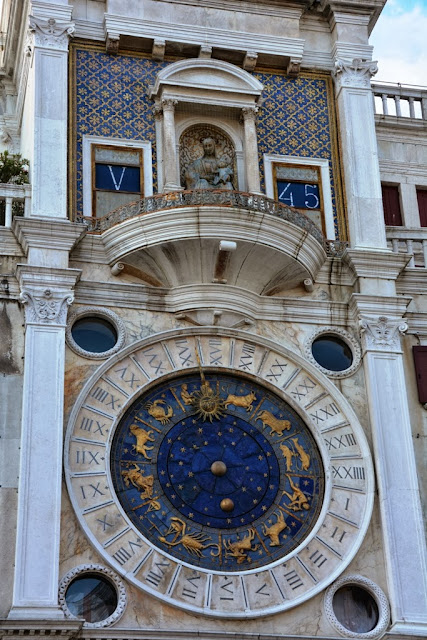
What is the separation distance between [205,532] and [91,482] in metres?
1.47

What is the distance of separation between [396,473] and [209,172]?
4887 mm

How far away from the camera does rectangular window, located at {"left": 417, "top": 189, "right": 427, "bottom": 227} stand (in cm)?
2112

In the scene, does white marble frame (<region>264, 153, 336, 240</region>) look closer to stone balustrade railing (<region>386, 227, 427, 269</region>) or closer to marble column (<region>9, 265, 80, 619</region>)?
stone balustrade railing (<region>386, 227, 427, 269</region>)

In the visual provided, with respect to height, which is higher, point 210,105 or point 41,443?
point 210,105

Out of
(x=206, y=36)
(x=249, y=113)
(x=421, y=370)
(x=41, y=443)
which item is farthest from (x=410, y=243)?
(x=41, y=443)

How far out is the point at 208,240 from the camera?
17703mm

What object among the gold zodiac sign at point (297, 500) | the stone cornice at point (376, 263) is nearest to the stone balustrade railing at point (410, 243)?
the stone cornice at point (376, 263)

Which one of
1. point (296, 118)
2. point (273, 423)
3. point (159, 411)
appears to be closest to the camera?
point (159, 411)

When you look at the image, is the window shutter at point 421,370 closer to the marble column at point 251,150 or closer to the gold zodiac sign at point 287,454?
the gold zodiac sign at point 287,454

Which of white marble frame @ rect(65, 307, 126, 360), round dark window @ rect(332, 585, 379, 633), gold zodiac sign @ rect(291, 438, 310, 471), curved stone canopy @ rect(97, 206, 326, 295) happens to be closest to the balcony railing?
curved stone canopy @ rect(97, 206, 326, 295)

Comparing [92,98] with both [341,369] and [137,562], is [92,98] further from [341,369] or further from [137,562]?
[137,562]

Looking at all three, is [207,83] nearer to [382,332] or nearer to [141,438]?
[382,332]

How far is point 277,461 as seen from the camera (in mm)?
17234

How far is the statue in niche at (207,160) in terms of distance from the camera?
62.4ft
